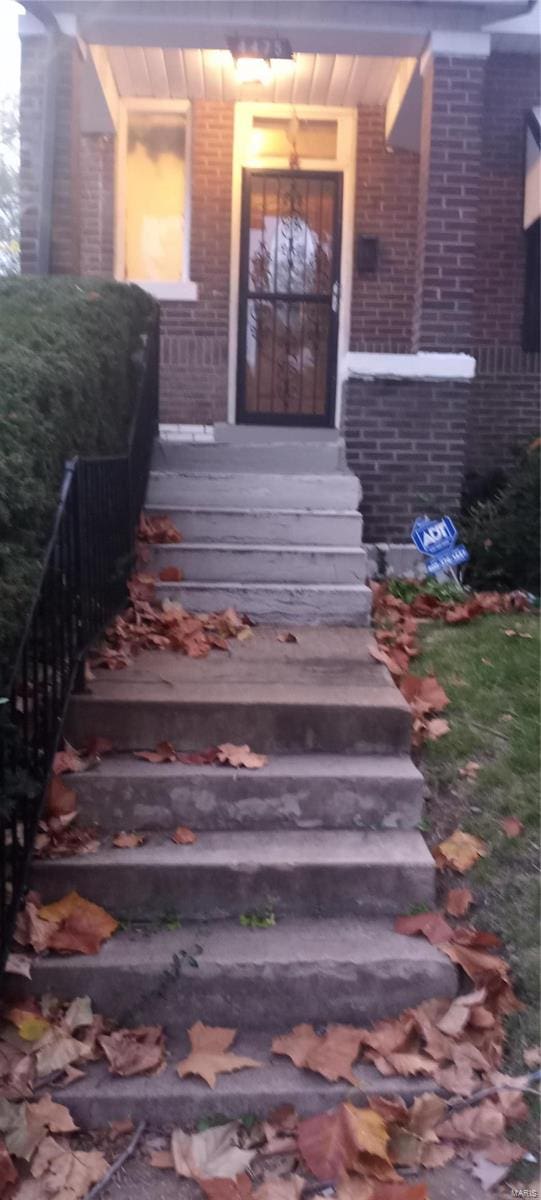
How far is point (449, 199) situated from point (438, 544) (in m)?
2.31

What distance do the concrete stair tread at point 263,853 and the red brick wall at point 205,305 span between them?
213 inches

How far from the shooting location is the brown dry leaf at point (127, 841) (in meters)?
3.43

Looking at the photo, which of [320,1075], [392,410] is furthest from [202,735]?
[392,410]

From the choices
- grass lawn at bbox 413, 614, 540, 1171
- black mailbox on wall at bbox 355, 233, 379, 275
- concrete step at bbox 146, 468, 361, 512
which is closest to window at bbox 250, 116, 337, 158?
black mailbox on wall at bbox 355, 233, 379, 275

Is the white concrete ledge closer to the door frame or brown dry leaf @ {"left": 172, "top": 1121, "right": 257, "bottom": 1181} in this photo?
the door frame

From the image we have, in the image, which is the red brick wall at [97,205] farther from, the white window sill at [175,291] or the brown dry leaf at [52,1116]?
the brown dry leaf at [52,1116]

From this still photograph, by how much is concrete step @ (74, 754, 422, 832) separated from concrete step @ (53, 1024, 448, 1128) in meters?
0.93

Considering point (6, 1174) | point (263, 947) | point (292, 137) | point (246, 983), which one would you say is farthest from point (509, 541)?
point (6, 1174)

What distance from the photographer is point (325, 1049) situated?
2.94 metres

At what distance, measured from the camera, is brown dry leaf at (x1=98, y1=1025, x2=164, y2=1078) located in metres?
2.86

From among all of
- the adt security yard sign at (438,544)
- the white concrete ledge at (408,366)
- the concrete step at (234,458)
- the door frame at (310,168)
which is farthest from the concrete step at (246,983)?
the door frame at (310,168)

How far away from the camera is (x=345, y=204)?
8.26 m

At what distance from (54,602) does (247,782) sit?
930 mm

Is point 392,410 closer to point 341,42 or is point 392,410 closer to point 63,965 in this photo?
point 341,42
